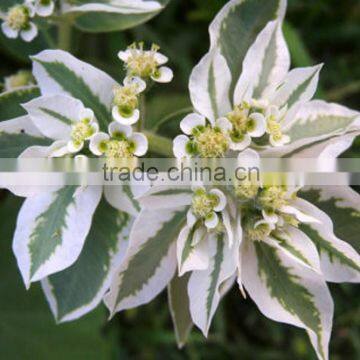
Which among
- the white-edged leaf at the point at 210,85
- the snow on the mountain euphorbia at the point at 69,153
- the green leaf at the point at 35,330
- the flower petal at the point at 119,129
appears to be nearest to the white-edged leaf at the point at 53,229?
the snow on the mountain euphorbia at the point at 69,153

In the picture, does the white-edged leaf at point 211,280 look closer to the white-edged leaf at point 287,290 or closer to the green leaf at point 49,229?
the white-edged leaf at point 287,290

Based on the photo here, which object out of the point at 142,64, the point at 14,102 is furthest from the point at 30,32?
the point at 142,64

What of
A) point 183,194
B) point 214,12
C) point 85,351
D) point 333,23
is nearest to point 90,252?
point 183,194

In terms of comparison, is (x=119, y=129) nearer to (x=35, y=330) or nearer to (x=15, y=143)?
(x=15, y=143)

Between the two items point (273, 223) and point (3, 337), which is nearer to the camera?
point (273, 223)

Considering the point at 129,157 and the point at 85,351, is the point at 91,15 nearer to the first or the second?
the point at 129,157

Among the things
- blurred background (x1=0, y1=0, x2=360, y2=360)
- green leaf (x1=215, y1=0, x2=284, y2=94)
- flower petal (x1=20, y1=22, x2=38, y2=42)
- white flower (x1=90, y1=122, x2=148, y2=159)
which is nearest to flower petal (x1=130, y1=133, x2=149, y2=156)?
white flower (x1=90, y1=122, x2=148, y2=159)
